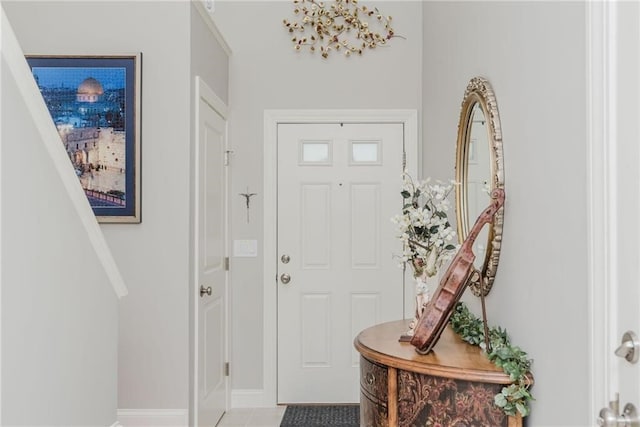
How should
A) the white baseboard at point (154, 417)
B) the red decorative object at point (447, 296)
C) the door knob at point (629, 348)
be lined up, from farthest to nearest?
the white baseboard at point (154, 417) < the red decorative object at point (447, 296) < the door knob at point (629, 348)

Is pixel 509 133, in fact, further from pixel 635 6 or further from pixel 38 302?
pixel 38 302

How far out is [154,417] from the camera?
291 centimetres

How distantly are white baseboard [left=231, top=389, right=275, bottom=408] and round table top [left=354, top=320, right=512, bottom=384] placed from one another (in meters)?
1.87

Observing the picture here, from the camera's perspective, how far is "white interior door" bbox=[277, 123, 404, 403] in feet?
12.5

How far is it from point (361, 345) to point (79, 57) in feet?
7.18

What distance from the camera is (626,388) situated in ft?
3.78

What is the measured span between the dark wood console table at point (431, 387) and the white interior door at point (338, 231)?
73.7 inches

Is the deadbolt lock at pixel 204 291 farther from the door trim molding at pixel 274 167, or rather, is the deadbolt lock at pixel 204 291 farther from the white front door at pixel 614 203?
the white front door at pixel 614 203

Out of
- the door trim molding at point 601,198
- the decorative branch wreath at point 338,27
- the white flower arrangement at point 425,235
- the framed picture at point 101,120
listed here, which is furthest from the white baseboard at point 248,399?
the door trim molding at point 601,198

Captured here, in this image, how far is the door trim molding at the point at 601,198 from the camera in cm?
120

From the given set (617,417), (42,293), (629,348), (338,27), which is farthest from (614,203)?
(338,27)

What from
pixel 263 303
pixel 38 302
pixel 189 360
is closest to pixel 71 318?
pixel 38 302

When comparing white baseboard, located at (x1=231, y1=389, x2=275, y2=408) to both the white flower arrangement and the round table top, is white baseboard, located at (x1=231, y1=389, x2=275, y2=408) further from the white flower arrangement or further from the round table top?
the white flower arrangement

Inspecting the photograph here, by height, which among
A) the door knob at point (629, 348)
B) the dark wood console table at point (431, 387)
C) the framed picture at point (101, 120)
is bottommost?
the dark wood console table at point (431, 387)
